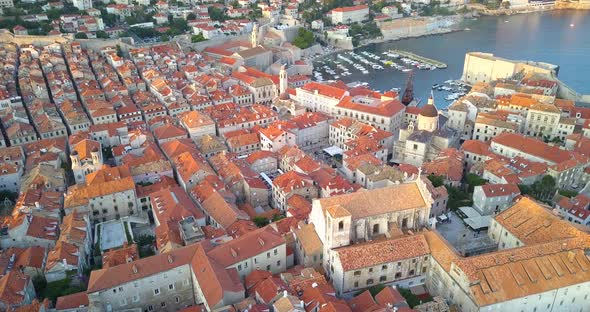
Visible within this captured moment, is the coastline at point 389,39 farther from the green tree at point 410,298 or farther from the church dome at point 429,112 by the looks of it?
the green tree at point 410,298

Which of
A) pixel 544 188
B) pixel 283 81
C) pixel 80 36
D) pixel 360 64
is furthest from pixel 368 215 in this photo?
pixel 80 36

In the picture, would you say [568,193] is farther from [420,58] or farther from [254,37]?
[254,37]

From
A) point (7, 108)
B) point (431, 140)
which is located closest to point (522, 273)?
point (431, 140)

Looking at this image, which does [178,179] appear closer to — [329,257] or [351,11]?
[329,257]

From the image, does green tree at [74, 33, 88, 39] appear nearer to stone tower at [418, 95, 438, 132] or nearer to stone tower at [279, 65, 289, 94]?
stone tower at [279, 65, 289, 94]

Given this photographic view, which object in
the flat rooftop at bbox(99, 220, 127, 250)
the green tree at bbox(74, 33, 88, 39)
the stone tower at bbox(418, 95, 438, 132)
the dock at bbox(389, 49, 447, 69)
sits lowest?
the dock at bbox(389, 49, 447, 69)

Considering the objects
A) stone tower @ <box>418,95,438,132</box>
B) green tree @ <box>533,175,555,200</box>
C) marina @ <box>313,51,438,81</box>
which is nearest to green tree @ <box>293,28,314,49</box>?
marina @ <box>313,51,438,81</box>

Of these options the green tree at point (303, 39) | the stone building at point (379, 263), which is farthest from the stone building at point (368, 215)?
the green tree at point (303, 39)
